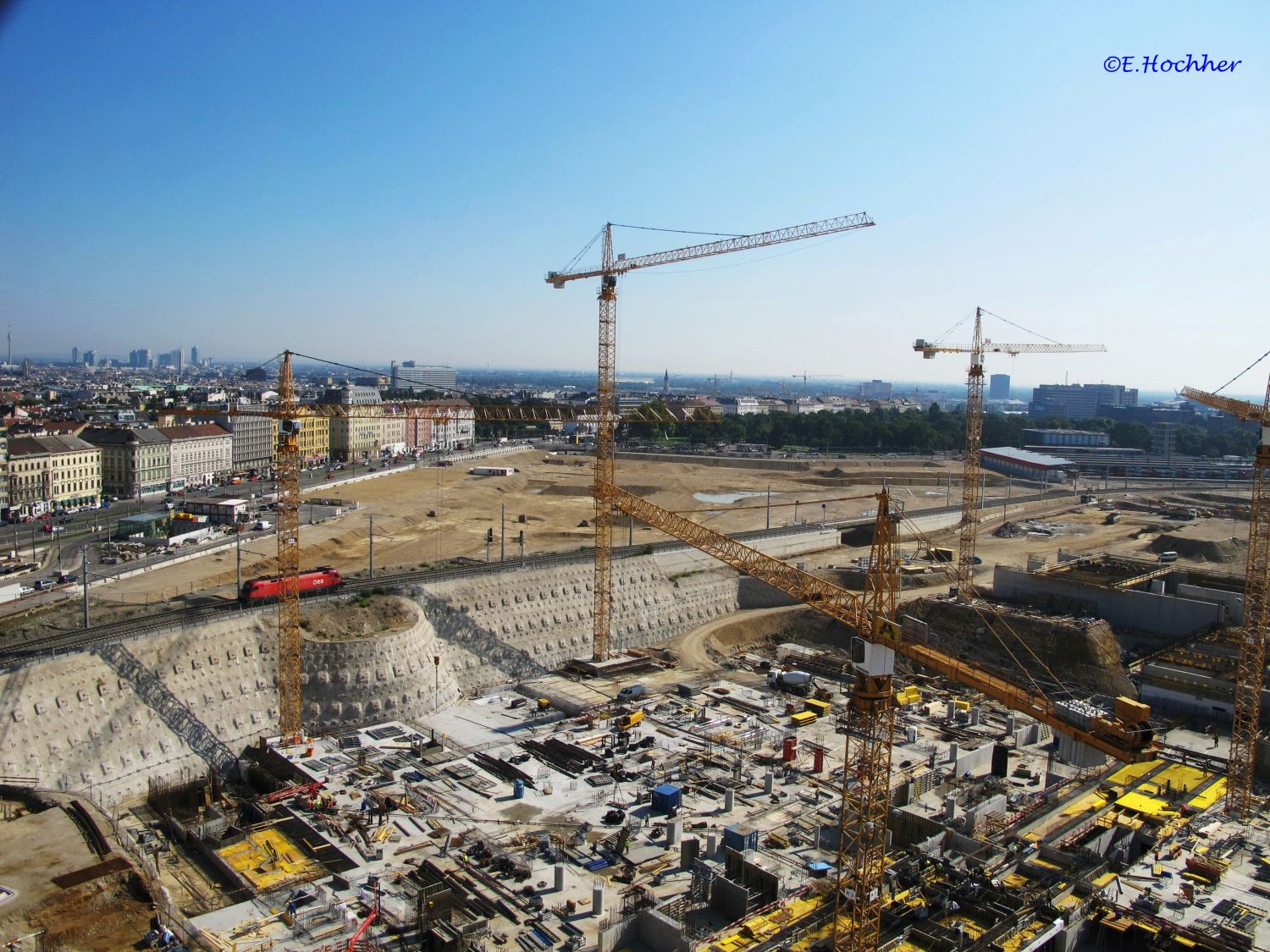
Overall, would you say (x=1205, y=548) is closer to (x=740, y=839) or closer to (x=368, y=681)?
(x=740, y=839)

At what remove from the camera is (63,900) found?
2094cm

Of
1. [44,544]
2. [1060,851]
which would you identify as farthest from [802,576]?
[44,544]

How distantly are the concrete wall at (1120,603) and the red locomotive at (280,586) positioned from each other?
125ft

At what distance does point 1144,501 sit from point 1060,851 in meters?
82.7

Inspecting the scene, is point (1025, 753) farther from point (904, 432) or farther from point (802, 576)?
point (904, 432)

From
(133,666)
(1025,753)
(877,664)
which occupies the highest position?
(877,664)

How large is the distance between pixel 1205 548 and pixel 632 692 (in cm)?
5051

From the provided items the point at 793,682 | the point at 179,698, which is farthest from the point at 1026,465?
the point at 179,698

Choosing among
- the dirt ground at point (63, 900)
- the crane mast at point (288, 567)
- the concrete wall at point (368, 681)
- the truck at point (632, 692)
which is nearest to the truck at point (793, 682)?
the truck at point (632, 692)

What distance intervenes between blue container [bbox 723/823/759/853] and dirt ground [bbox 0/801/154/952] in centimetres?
1490

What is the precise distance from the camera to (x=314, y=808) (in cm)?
2997

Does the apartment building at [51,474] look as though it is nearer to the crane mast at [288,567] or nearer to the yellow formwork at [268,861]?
the crane mast at [288,567]

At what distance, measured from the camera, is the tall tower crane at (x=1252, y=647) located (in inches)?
1187

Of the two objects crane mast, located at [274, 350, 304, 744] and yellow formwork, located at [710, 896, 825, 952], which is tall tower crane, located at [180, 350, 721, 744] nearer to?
crane mast, located at [274, 350, 304, 744]
